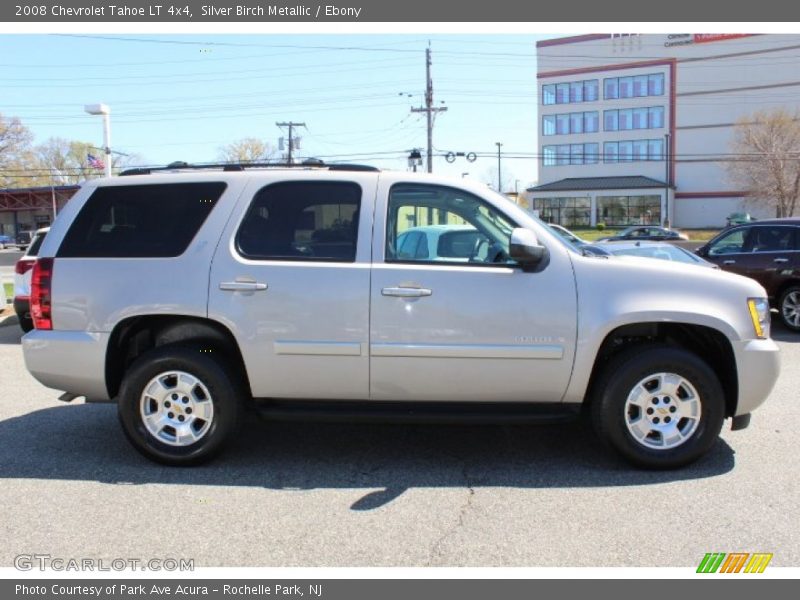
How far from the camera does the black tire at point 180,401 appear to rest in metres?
4.48

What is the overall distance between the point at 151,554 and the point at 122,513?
59 cm

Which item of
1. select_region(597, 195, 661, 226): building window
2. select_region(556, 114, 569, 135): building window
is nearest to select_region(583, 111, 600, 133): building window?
select_region(556, 114, 569, 135): building window

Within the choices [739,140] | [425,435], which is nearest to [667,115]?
[739,140]

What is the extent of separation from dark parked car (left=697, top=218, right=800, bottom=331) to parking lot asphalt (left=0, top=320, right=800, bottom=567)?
19.0 ft

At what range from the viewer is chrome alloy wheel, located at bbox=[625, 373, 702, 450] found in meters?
4.38

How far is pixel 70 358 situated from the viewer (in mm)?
4559

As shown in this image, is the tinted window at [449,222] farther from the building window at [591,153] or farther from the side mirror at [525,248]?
the building window at [591,153]

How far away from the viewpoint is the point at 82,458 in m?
4.82

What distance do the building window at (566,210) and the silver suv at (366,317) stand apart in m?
72.6

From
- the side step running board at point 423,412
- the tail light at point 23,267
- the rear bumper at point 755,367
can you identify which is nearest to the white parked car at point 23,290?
the tail light at point 23,267

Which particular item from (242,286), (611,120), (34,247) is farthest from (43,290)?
(611,120)

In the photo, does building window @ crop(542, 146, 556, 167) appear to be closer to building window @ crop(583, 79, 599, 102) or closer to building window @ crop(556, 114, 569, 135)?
building window @ crop(556, 114, 569, 135)

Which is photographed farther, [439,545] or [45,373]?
[45,373]

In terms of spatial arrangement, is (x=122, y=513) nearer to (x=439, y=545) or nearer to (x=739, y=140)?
(x=439, y=545)
